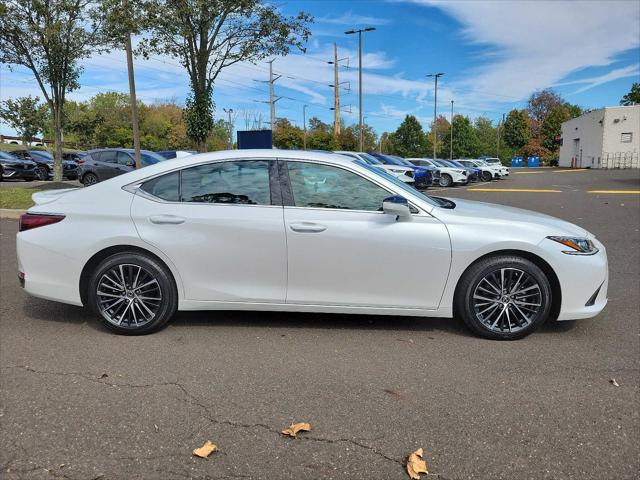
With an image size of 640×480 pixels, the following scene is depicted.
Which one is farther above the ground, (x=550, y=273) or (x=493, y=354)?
(x=550, y=273)

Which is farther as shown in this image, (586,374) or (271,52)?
(271,52)

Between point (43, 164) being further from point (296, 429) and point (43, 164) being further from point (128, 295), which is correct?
Result: point (296, 429)

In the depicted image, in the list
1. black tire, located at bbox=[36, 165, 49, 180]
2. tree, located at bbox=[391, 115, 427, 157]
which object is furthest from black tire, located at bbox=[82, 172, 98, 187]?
tree, located at bbox=[391, 115, 427, 157]

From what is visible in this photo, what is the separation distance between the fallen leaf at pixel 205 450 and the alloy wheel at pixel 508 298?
7.75ft

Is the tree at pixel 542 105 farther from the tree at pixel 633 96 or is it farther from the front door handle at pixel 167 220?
the front door handle at pixel 167 220

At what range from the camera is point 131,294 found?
4.20 m

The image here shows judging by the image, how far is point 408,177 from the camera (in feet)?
68.7

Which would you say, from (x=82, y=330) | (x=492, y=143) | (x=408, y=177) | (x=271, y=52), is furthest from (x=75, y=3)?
(x=492, y=143)

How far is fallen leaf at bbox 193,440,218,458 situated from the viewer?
260 centimetres

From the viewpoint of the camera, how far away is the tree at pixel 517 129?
306ft

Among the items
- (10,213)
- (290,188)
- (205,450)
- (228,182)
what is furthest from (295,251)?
(10,213)

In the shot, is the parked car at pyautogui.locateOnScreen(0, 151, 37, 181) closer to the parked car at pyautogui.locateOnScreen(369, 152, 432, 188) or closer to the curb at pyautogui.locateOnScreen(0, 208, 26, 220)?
the curb at pyautogui.locateOnScreen(0, 208, 26, 220)

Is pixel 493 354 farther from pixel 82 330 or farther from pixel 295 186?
pixel 82 330

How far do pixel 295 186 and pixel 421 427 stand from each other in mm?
2153
